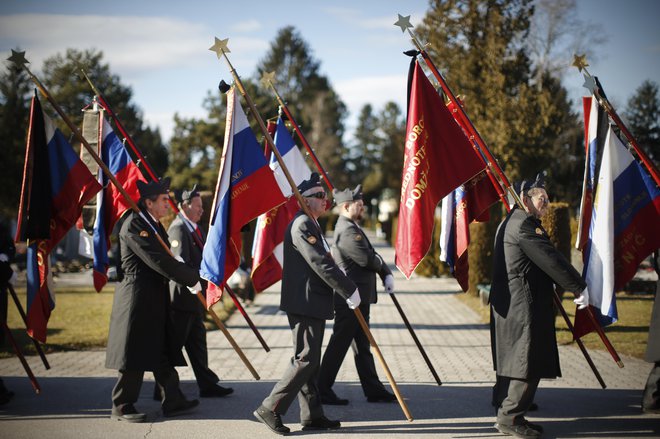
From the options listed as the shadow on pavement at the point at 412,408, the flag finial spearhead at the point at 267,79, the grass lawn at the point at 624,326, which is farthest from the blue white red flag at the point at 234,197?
the grass lawn at the point at 624,326

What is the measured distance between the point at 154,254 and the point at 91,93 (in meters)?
37.3

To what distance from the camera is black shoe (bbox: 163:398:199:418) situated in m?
6.80

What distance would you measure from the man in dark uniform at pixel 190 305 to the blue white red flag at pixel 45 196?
3.24 feet

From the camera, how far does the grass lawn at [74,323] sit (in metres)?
→ 10.9

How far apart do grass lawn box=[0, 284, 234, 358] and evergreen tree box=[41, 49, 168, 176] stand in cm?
1675

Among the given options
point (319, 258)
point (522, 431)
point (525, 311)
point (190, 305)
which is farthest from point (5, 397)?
point (525, 311)

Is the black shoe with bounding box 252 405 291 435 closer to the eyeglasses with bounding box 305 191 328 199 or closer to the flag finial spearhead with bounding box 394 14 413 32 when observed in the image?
the eyeglasses with bounding box 305 191 328 199

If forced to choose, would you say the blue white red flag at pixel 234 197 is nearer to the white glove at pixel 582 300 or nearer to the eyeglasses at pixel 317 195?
the eyeglasses at pixel 317 195

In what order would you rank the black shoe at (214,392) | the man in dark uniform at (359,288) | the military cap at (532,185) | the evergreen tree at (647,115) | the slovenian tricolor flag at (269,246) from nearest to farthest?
the military cap at (532,185) < the man in dark uniform at (359,288) < the black shoe at (214,392) < the slovenian tricolor flag at (269,246) < the evergreen tree at (647,115)

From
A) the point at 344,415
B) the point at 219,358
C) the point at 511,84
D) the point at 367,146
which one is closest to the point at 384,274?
the point at 344,415

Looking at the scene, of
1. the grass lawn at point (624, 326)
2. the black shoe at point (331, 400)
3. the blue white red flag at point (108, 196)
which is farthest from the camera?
the grass lawn at point (624, 326)

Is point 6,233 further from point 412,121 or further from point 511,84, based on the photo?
point 511,84

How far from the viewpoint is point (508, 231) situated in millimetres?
6309

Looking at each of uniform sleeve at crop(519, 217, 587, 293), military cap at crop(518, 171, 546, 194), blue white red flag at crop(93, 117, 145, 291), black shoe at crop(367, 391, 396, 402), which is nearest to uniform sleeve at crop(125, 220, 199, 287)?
blue white red flag at crop(93, 117, 145, 291)
